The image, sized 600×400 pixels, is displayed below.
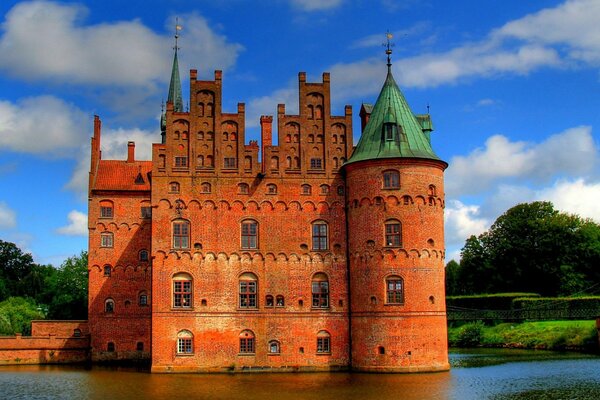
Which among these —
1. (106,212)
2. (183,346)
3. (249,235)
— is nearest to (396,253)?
(249,235)

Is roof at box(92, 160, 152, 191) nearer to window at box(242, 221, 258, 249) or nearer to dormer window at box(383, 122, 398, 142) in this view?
window at box(242, 221, 258, 249)

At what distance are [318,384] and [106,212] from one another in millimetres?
22763

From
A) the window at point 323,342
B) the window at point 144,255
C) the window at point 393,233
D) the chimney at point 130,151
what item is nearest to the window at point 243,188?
the window at point 393,233

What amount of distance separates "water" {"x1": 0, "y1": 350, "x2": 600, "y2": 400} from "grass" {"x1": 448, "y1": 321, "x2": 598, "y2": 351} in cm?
1294

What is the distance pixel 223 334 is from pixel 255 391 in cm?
928

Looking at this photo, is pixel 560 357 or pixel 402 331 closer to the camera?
pixel 402 331

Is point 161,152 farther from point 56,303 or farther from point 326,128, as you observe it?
point 56,303

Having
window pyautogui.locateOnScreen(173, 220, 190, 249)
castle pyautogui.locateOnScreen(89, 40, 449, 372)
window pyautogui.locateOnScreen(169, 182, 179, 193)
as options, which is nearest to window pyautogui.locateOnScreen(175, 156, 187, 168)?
castle pyautogui.locateOnScreen(89, 40, 449, 372)

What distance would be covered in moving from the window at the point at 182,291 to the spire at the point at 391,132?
11.1 m

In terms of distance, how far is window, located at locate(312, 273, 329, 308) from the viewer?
40812mm

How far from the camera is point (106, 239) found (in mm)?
49438

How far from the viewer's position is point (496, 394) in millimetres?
29609

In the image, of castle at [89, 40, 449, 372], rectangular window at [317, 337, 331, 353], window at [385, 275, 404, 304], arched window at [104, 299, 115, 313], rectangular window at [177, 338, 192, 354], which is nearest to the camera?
window at [385, 275, 404, 304]

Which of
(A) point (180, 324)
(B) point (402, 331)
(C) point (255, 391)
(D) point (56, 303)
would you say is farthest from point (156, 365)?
(D) point (56, 303)
